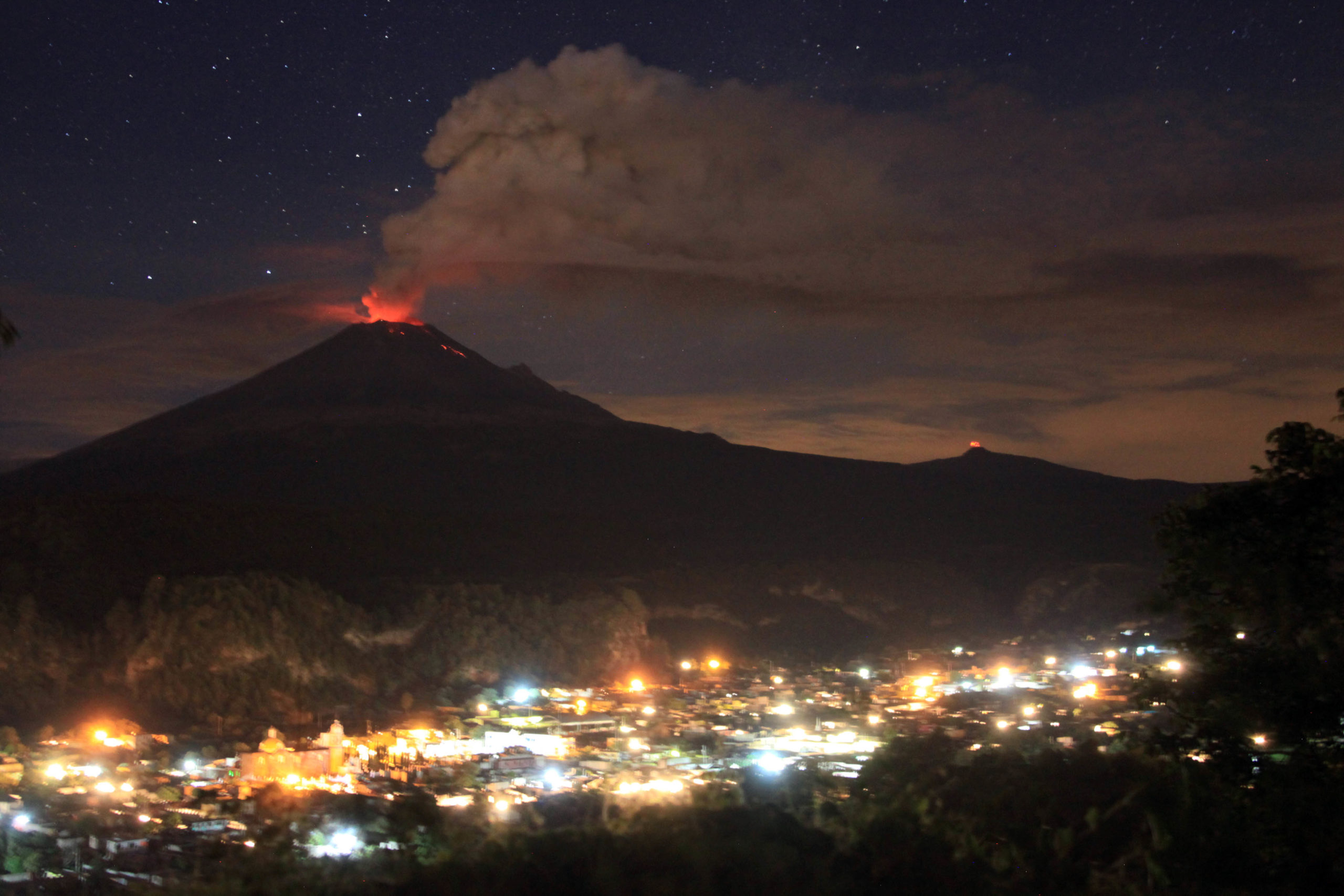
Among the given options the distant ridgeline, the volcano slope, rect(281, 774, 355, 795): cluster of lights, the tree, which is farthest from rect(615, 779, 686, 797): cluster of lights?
the volcano slope

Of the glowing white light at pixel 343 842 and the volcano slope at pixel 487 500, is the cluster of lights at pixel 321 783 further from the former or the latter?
the volcano slope at pixel 487 500

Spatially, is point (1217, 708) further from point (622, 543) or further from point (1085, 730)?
point (622, 543)

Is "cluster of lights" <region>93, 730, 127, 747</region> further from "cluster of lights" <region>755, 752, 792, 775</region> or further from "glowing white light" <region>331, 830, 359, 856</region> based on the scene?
"glowing white light" <region>331, 830, 359, 856</region>

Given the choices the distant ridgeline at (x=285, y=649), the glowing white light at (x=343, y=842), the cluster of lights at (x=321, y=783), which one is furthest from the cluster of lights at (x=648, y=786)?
the distant ridgeline at (x=285, y=649)

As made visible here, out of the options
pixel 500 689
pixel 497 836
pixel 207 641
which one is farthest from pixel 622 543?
pixel 497 836

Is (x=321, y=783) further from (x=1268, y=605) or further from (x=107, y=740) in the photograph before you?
(x=1268, y=605)

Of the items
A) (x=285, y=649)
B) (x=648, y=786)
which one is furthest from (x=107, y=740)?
(x=648, y=786)
